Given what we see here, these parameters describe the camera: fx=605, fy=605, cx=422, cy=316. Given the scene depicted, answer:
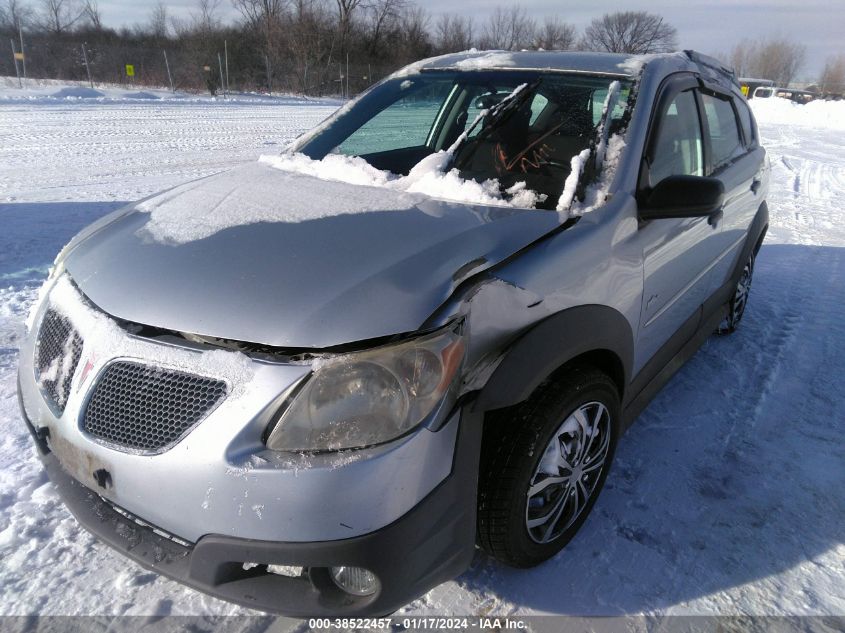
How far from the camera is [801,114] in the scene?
2888 centimetres

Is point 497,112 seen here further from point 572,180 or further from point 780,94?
point 780,94

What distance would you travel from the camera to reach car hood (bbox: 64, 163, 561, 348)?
5.21 ft

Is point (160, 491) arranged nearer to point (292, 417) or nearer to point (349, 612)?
point (292, 417)

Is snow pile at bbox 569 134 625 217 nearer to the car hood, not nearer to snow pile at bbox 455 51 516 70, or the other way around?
the car hood

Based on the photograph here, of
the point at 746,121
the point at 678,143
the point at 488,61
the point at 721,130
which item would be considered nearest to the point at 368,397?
the point at 678,143

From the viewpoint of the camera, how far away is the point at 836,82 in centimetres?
6850

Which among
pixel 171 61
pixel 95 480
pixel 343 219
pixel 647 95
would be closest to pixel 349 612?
pixel 95 480

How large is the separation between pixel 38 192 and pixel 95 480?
6.50 m

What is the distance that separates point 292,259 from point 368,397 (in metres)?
0.54

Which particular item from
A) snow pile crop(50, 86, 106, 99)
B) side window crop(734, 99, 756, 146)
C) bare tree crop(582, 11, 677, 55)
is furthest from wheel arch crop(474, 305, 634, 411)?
bare tree crop(582, 11, 677, 55)

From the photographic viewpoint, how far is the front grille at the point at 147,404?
1533 mm

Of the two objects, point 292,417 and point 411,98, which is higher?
point 411,98

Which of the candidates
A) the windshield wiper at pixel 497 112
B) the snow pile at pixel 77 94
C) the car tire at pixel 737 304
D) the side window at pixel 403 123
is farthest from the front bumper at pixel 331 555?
the snow pile at pixel 77 94

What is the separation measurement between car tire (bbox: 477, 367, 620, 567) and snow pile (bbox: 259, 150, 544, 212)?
0.73 meters
